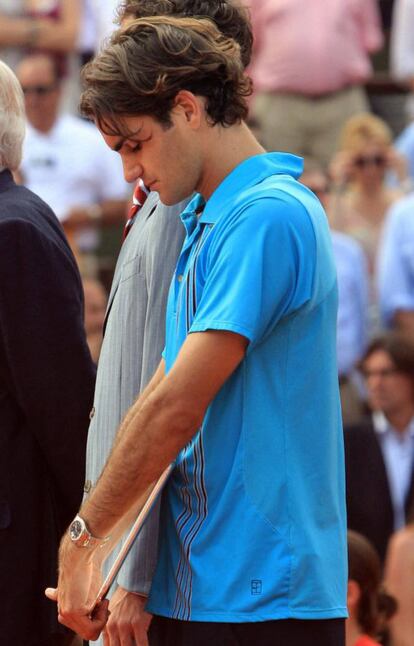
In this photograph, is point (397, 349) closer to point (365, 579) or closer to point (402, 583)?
point (402, 583)

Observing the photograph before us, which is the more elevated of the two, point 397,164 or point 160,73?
point 160,73

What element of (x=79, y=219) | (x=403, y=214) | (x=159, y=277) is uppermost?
(x=159, y=277)

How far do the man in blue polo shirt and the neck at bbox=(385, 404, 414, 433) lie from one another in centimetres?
400

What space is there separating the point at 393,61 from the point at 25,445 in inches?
300

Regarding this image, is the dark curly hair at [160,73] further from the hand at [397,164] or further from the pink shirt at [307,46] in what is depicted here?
the pink shirt at [307,46]

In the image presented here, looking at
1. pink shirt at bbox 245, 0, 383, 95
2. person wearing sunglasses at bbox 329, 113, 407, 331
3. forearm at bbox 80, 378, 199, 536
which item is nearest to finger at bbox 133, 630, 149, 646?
forearm at bbox 80, 378, 199, 536

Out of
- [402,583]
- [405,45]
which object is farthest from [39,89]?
[402,583]

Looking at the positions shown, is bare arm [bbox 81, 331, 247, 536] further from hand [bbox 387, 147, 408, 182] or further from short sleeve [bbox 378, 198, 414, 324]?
hand [bbox 387, 147, 408, 182]

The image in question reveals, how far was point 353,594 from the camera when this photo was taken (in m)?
4.09

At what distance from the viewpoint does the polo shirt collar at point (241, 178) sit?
2.57 meters

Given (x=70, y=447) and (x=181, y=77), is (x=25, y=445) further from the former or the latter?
(x=181, y=77)

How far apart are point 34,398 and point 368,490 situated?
3.41 m

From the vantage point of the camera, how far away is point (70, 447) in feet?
10.4

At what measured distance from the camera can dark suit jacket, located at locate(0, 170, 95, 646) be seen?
3.09 meters
